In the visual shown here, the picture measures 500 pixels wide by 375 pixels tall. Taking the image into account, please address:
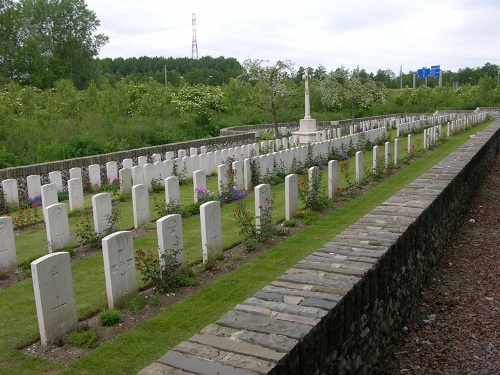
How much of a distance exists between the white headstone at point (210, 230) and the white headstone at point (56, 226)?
224cm

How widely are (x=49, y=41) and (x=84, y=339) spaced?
174ft

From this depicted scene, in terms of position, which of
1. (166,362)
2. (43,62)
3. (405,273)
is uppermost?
(43,62)

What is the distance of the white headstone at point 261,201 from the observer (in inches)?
308

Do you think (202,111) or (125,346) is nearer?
(125,346)

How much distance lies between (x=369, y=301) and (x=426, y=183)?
3.99 metres

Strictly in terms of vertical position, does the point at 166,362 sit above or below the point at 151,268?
above

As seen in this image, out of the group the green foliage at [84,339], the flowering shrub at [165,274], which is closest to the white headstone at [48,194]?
the flowering shrub at [165,274]

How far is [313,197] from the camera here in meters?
9.66

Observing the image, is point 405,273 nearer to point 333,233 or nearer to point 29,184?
point 333,233

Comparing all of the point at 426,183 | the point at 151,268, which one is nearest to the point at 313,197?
the point at 426,183

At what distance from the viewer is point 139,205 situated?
882 centimetres

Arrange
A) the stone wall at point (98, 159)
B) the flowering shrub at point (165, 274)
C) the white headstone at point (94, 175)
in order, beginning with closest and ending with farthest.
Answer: the flowering shrub at point (165, 274)
the stone wall at point (98, 159)
the white headstone at point (94, 175)

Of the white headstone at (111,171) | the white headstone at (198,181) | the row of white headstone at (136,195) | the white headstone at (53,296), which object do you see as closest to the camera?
the white headstone at (53,296)

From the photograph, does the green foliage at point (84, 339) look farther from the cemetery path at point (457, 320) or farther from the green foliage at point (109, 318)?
the cemetery path at point (457, 320)
